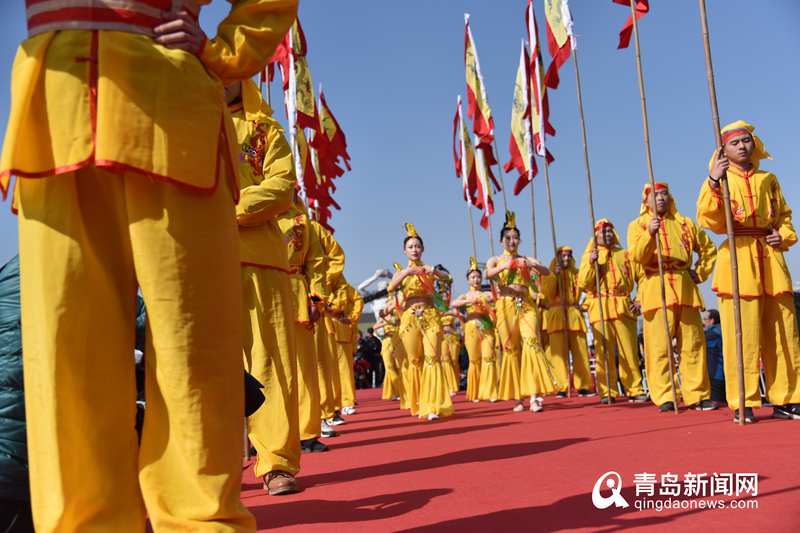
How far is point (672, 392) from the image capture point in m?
7.82

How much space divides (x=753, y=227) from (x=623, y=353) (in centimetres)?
484

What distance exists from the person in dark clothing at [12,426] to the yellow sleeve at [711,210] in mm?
5110

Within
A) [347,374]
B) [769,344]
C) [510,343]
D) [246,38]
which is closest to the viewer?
[246,38]

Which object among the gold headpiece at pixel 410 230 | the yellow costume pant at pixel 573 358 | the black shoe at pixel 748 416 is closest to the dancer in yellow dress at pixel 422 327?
the gold headpiece at pixel 410 230

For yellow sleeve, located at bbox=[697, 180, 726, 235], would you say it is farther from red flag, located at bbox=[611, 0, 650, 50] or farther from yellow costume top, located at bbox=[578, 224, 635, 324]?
yellow costume top, located at bbox=[578, 224, 635, 324]

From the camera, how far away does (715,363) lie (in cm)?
980

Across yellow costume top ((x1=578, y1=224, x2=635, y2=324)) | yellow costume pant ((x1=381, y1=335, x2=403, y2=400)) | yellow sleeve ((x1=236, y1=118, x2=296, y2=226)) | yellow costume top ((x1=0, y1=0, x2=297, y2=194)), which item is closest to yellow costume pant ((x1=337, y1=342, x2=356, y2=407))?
yellow costume pant ((x1=381, y1=335, x2=403, y2=400))

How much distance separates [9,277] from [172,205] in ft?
2.72

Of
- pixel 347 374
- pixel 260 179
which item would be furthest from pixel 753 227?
pixel 347 374

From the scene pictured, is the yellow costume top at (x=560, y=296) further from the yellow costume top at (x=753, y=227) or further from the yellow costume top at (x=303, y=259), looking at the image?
the yellow costume top at (x=303, y=259)

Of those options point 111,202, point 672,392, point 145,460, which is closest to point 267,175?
point 111,202

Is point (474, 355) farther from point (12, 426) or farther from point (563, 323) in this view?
point (12, 426)

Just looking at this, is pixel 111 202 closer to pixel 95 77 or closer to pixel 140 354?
pixel 95 77

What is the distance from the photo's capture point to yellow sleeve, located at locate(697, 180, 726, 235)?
6.18 metres
